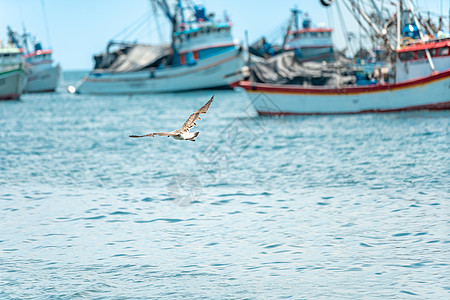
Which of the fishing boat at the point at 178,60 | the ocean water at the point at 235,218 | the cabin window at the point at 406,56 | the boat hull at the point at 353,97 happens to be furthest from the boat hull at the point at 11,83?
the cabin window at the point at 406,56

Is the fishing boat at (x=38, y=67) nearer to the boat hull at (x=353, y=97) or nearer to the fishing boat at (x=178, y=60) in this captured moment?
the fishing boat at (x=178, y=60)

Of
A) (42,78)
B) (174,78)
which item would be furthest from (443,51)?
(42,78)

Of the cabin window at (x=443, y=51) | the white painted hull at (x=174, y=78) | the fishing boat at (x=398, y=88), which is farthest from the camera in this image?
the white painted hull at (x=174, y=78)

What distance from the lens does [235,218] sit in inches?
740

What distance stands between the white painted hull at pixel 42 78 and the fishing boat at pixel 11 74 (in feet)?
52.4

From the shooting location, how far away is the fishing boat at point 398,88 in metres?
39.2

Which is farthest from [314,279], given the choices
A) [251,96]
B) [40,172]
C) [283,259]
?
[251,96]

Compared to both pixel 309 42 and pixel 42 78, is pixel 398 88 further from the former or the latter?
pixel 42 78

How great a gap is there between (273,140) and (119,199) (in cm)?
1648

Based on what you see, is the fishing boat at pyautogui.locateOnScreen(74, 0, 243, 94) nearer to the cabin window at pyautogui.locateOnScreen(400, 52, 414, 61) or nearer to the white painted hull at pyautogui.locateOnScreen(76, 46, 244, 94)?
the white painted hull at pyautogui.locateOnScreen(76, 46, 244, 94)

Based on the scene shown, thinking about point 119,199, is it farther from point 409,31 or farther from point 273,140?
point 409,31

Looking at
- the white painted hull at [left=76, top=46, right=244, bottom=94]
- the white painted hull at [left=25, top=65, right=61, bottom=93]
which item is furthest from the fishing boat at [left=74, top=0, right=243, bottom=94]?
the white painted hull at [left=25, top=65, right=61, bottom=93]

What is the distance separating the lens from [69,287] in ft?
45.4

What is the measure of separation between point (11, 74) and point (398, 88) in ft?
181
